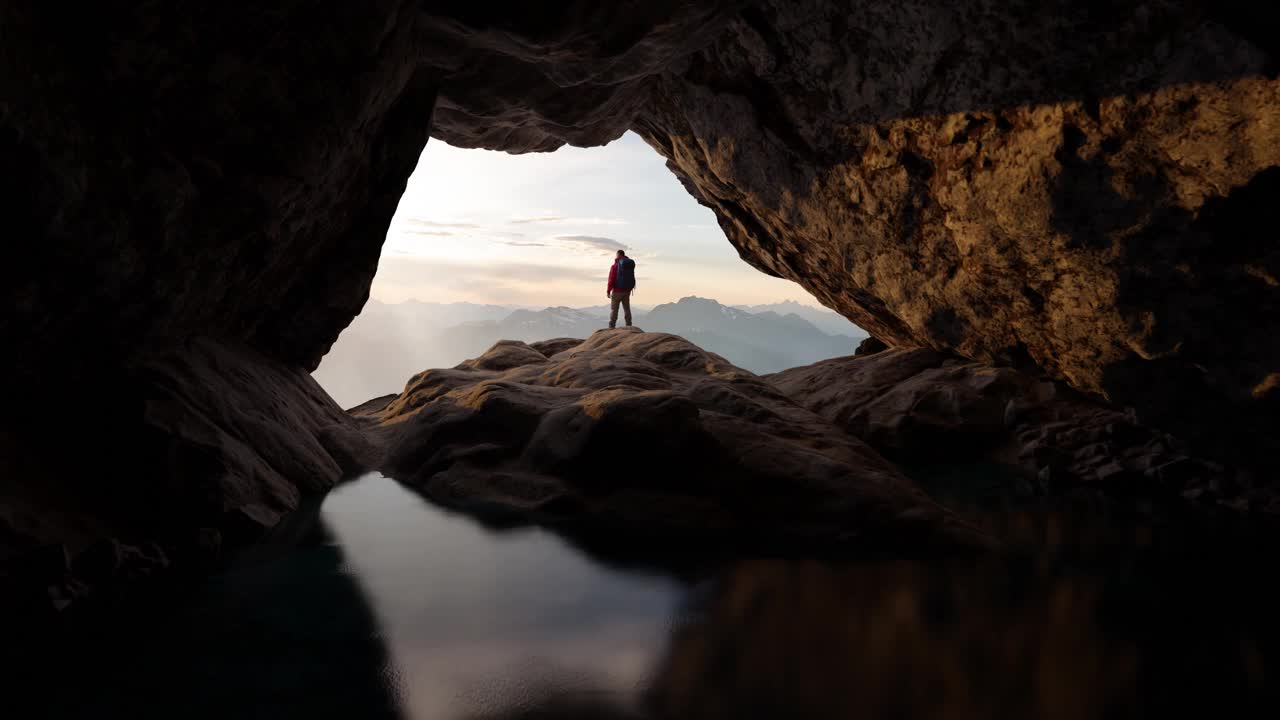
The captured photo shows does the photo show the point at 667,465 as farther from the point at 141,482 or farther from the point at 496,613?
the point at 141,482

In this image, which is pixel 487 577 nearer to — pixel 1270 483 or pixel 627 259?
pixel 1270 483

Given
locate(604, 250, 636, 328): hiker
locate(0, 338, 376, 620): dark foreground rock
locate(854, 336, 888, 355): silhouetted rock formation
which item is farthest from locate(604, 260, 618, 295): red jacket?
locate(0, 338, 376, 620): dark foreground rock

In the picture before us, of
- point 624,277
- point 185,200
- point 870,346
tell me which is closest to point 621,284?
point 624,277

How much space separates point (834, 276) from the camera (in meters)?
13.6

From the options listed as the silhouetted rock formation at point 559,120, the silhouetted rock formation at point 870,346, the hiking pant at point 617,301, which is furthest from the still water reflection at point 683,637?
the hiking pant at point 617,301

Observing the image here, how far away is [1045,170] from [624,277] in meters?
13.0

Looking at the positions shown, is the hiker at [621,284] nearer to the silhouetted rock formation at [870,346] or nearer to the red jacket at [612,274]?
the red jacket at [612,274]

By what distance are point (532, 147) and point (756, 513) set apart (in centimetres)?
982

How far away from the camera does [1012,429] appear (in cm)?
1149

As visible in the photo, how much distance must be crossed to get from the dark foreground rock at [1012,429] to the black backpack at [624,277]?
691 cm

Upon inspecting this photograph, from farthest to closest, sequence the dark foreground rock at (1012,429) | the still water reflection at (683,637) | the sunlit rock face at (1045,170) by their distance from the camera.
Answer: the dark foreground rock at (1012,429)
the sunlit rock face at (1045,170)
the still water reflection at (683,637)

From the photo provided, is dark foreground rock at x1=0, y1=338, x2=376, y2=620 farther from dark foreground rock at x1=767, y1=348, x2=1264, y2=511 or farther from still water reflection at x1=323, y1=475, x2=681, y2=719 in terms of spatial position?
dark foreground rock at x1=767, y1=348, x2=1264, y2=511

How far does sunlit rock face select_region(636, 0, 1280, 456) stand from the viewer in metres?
6.46

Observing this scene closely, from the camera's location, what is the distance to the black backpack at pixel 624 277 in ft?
64.2
